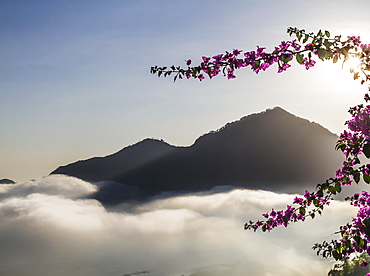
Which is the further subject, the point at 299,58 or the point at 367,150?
the point at 299,58

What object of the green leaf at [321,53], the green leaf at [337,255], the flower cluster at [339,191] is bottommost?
the green leaf at [337,255]

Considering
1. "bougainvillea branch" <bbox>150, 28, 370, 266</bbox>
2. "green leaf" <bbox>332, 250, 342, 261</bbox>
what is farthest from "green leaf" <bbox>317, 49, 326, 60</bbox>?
"green leaf" <bbox>332, 250, 342, 261</bbox>

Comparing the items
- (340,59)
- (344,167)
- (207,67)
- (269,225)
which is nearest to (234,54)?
(207,67)

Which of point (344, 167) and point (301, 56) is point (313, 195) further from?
point (301, 56)

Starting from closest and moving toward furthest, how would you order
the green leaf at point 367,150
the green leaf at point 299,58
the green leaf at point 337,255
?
the green leaf at point 367,150
the green leaf at point 299,58
the green leaf at point 337,255

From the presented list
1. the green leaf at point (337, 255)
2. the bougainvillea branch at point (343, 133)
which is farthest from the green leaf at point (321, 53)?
the green leaf at point (337, 255)

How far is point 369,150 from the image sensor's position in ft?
14.3

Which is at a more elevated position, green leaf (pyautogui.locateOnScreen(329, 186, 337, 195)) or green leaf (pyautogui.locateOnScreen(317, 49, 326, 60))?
green leaf (pyautogui.locateOnScreen(317, 49, 326, 60))

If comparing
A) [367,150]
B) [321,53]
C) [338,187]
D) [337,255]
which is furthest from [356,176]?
[321,53]

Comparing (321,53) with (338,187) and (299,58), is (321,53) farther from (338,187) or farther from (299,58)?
(338,187)

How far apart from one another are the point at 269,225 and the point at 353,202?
73.1 inches

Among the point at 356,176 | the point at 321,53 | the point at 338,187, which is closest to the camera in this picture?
the point at 321,53

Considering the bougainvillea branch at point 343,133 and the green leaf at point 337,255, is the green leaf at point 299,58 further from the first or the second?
the green leaf at point 337,255

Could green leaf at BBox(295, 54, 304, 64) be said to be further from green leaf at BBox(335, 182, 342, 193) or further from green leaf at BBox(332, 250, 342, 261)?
green leaf at BBox(332, 250, 342, 261)
